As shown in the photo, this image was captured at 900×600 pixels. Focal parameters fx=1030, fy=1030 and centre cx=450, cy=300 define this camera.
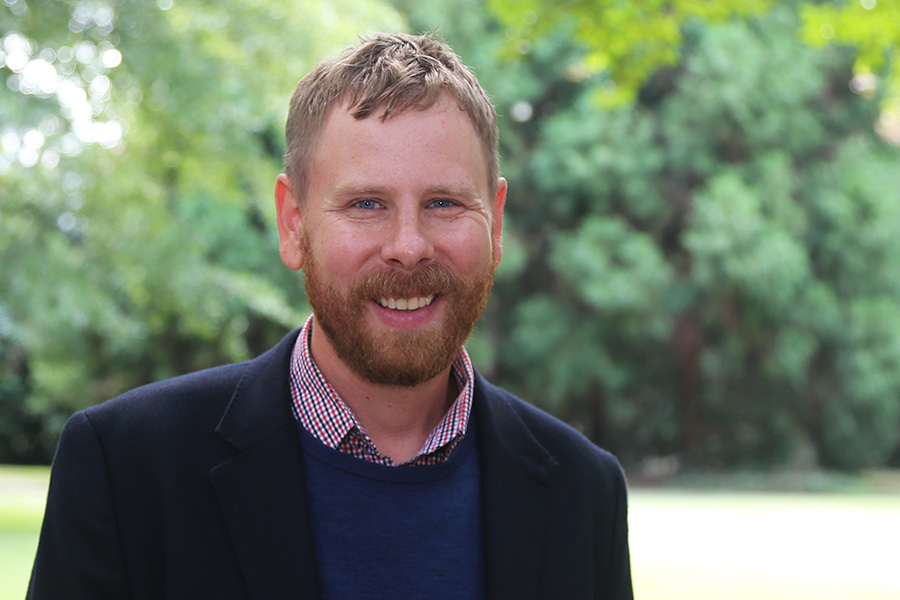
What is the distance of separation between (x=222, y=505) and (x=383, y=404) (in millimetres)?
400

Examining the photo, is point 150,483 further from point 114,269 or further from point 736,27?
point 736,27

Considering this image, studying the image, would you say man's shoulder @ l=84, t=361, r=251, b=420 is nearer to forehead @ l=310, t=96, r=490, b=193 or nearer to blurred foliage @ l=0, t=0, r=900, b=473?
forehead @ l=310, t=96, r=490, b=193

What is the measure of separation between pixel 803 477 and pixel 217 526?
2678cm

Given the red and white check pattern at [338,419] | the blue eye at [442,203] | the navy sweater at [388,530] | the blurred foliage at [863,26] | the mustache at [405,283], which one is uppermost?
the blurred foliage at [863,26]

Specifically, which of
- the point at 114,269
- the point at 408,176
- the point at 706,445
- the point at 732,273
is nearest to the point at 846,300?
the point at 732,273

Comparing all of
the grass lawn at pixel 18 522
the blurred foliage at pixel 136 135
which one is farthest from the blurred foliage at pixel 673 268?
the blurred foliage at pixel 136 135

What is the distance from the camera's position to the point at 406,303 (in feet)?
6.79

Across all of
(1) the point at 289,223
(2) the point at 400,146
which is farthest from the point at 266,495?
(2) the point at 400,146

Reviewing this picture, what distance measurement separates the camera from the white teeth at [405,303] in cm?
206

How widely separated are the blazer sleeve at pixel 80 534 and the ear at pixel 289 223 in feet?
1.81

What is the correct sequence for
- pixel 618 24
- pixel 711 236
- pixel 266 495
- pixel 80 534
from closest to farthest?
pixel 80 534
pixel 266 495
pixel 618 24
pixel 711 236

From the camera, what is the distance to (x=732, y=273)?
24.6 metres

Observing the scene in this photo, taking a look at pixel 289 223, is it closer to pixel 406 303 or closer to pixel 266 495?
pixel 406 303

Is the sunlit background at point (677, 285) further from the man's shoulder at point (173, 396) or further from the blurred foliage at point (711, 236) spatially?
the man's shoulder at point (173, 396)
